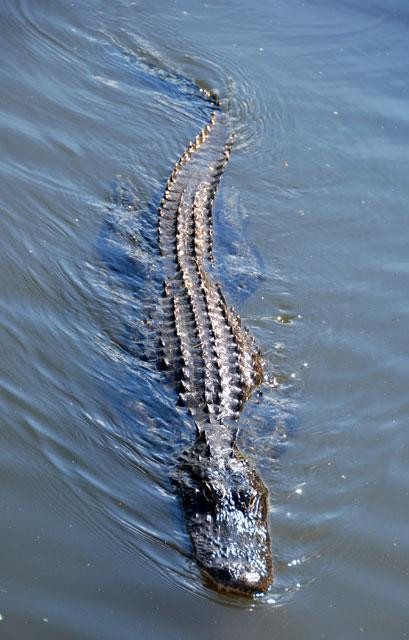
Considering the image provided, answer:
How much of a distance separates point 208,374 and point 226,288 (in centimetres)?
137

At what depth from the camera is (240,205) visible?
31.5 ft

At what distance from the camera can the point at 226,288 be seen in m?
8.52

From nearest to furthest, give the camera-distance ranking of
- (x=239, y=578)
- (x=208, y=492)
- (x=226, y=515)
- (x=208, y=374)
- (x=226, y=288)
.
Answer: (x=239, y=578) < (x=226, y=515) < (x=208, y=492) < (x=208, y=374) < (x=226, y=288)

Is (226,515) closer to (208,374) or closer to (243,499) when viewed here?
(243,499)

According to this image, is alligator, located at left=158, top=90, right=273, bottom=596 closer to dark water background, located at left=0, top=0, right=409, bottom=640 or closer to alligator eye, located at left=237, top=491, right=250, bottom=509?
alligator eye, located at left=237, top=491, right=250, bottom=509

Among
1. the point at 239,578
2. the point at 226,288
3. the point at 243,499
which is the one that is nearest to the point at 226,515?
the point at 243,499

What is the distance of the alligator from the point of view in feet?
19.2

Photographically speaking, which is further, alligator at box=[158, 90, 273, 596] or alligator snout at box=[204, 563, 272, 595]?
alligator at box=[158, 90, 273, 596]

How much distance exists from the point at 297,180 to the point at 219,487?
15.1 feet

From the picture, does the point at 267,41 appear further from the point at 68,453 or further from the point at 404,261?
the point at 68,453

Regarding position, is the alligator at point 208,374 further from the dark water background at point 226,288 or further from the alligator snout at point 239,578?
the dark water background at point 226,288

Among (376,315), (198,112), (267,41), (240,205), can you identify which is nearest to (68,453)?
(376,315)

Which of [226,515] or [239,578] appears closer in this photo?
[239,578]

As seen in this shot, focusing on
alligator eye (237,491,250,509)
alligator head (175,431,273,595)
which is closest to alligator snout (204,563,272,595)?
alligator head (175,431,273,595)
